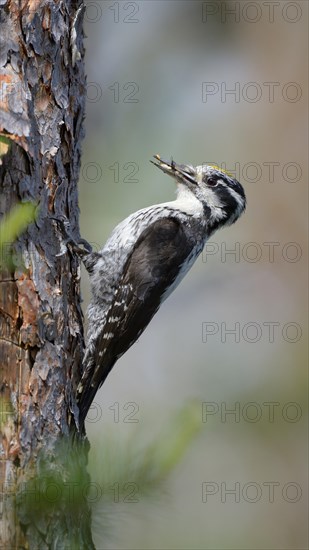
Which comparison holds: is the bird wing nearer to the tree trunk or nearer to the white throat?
the white throat

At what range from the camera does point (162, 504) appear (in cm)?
163

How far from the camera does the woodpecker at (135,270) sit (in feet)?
13.6

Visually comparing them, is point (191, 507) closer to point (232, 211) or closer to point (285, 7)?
point (232, 211)

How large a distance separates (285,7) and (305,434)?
16.5 ft

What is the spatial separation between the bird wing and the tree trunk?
0.38 m

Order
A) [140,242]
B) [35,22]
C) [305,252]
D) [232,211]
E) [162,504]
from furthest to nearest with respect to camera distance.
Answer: [305,252] < [232,211] < [140,242] < [35,22] < [162,504]

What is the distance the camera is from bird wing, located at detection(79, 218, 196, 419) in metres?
4.12

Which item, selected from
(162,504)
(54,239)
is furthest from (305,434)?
(162,504)

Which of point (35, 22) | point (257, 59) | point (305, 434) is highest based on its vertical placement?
point (257, 59)
